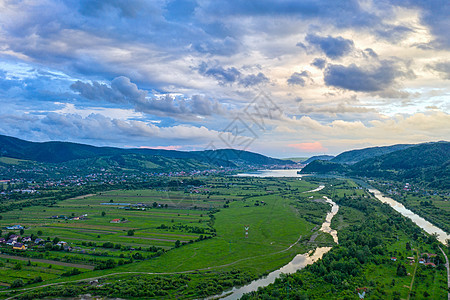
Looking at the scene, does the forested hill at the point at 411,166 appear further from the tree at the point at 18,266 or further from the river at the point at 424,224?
the tree at the point at 18,266

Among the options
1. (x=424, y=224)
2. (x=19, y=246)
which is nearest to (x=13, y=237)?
(x=19, y=246)

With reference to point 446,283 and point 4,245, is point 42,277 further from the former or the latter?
point 446,283

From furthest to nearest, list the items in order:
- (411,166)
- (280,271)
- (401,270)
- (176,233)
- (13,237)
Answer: (411,166) → (176,233) → (13,237) → (280,271) → (401,270)

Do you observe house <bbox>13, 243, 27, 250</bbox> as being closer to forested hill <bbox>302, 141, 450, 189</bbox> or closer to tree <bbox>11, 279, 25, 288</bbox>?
tree <bbox>11, 279, 25, 288</bbox>

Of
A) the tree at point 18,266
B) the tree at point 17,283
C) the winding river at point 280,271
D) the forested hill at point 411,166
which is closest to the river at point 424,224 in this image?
the winding river at point 280,271

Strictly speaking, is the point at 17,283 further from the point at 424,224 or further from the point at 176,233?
the point at 424,224

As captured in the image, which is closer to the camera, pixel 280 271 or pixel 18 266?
pixel 18 266

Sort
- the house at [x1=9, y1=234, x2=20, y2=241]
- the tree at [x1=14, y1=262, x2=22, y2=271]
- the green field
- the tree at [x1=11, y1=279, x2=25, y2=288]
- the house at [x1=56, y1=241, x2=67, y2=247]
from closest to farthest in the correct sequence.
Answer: the tree at [x1=11, y1=279, x2=25, y2=288]
the tree at [x1=14, y1=262, x2=22, y2=271]
the green field
the house at [x1=56, y1=241, x2=67, y2=247]
the house at [x1=9, y1=234, x2=20, y2=241]

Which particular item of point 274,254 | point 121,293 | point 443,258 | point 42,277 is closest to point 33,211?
point 42,277

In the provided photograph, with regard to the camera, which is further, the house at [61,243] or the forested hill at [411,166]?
the forested hill at [411,166]

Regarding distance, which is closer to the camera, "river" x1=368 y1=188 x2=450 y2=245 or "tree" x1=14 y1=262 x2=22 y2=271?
"tree" x1=14 y1=262 x2=22 y2=271

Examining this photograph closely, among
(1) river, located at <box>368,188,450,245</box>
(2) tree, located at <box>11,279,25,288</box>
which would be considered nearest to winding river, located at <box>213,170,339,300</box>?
(1) river, located at <box>368,188,450,245</box>

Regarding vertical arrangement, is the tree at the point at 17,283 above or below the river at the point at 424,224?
below
